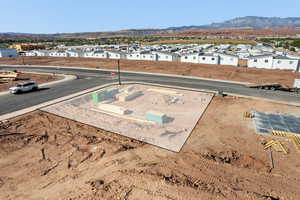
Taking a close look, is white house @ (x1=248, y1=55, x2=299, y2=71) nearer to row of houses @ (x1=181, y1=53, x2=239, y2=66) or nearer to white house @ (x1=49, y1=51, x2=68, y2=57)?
row of houses @ (x1=181, y1=53, x2=239, y2=66)

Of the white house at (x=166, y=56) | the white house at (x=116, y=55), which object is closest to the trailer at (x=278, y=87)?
the white house at (x=166, y=56)

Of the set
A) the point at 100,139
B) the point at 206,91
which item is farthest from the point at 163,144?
the point at 206,91

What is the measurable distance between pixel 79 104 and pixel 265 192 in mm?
23713

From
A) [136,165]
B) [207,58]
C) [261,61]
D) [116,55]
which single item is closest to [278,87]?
[261,61]

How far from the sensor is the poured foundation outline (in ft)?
58.9

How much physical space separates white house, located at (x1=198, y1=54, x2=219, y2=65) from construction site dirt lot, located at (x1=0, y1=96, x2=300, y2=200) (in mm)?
37709

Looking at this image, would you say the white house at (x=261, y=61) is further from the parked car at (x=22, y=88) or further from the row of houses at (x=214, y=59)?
the parked car at (x=22, y=88)

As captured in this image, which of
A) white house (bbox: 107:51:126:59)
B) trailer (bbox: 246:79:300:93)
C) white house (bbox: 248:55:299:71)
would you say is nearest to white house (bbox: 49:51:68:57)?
white house (bbox: 107:51:126:59)

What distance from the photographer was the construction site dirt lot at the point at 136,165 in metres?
10.8

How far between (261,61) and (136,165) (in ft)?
161

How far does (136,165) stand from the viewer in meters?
13.2

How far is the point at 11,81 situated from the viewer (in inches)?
1540

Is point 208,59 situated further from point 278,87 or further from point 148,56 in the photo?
point 278,87

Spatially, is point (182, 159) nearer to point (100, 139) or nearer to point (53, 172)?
point (100, 139)
